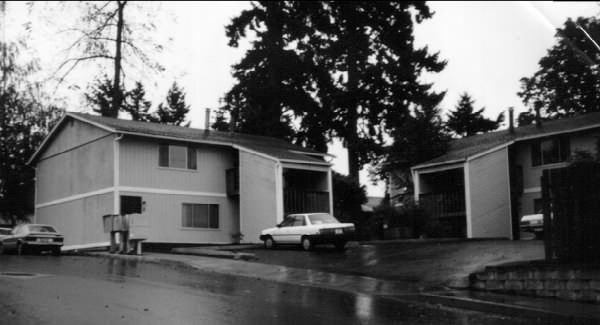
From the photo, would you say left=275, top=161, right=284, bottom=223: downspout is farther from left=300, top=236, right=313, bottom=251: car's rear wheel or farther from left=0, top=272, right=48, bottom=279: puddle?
left=0, top=272, right=48, bottom=279: puddle

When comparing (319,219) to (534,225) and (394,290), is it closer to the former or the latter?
(534,225)

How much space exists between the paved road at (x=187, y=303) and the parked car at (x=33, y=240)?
1190cm

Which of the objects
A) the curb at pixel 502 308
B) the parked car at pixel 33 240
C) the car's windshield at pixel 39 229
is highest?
the car's windshield at pixel 39 229

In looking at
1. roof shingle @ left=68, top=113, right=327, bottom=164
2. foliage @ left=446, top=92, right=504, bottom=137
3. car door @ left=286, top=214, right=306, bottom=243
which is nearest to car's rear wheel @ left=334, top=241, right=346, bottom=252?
car door @ left=286, top=214, right=306, bottom=243

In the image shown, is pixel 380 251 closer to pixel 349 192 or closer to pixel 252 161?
pixel 252 161

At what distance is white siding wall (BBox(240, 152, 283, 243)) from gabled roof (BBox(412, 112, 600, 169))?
731cm

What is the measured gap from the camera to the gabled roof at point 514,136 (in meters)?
34.3

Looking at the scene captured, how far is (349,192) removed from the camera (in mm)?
42906

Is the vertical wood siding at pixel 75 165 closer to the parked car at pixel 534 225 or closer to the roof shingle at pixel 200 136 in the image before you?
the roof shingle at pixel 200 136

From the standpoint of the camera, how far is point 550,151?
35.3m

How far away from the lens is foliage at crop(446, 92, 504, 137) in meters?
58.2

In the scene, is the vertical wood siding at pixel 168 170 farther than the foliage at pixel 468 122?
No

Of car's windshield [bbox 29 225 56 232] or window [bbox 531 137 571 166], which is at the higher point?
window [bbox 531 137 571 166]

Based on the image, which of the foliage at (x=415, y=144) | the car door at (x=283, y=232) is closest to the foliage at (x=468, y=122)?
the foliage at (x=415, y=144)
